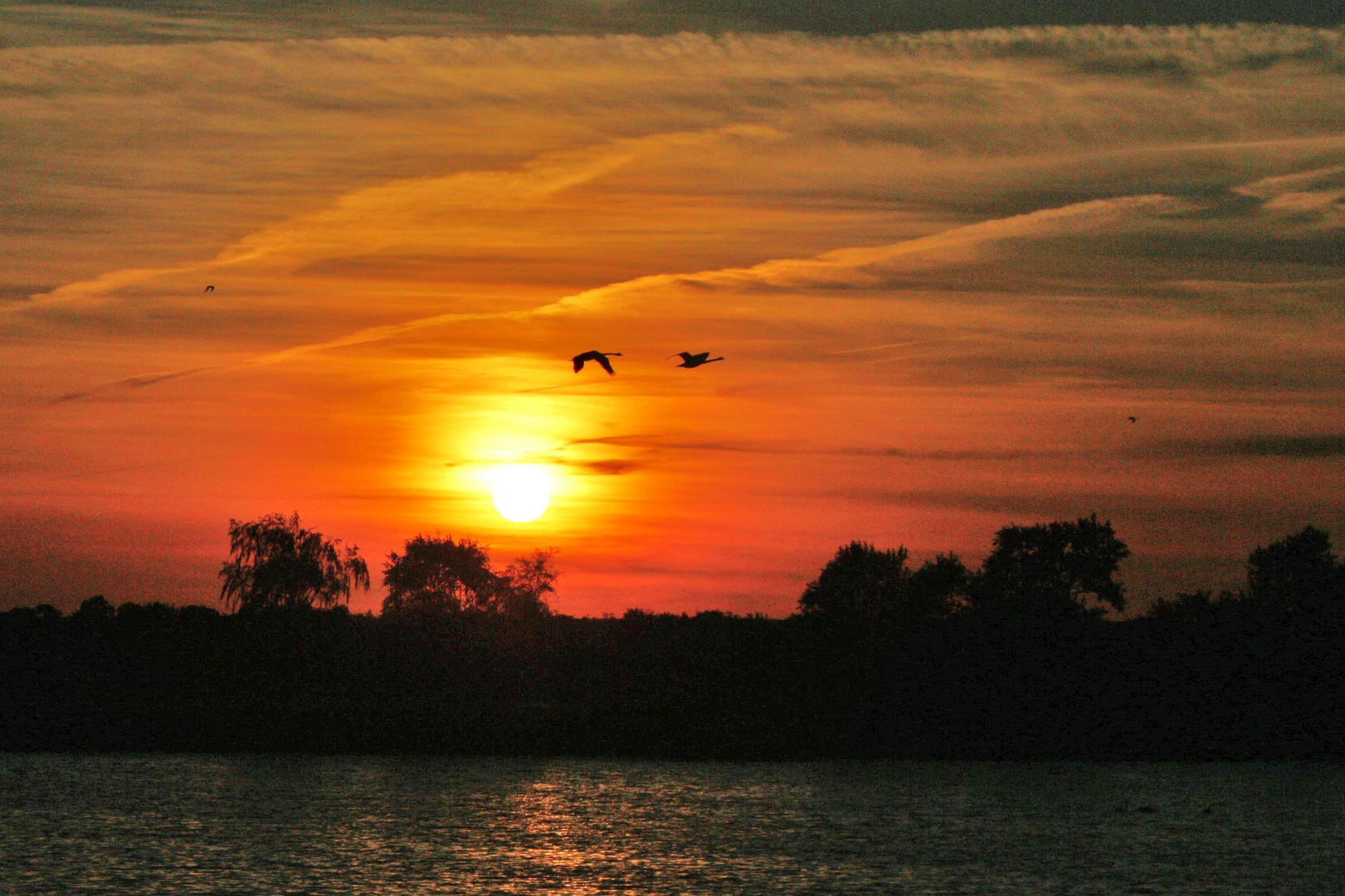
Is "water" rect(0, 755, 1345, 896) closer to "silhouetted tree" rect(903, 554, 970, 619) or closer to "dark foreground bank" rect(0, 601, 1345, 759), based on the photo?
"dark foreground bank" rect(0, 601, 1345, 759)

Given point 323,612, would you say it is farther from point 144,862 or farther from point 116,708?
point 144,862

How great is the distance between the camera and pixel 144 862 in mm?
52406

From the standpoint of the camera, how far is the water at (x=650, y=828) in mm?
50688

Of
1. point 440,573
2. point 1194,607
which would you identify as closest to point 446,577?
point 440,573

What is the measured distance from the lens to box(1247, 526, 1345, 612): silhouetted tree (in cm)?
11950

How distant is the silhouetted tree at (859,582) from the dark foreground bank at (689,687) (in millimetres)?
16990

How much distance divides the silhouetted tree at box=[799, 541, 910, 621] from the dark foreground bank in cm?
1699

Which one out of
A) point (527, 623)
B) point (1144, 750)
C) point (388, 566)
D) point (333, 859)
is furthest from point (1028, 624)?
point (388, 566)

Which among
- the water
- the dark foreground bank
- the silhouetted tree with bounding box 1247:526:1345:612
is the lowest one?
the water

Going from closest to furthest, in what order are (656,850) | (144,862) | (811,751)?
(144,862)
(656,850)
(811,751)

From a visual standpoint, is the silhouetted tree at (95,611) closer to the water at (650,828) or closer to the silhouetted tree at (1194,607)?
the water at (650,828)

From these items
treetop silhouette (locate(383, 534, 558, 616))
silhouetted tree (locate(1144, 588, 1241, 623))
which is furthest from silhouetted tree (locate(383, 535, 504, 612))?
silhouetted tree (locate(1144, 588, 1241, 623))

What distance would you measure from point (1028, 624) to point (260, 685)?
2140 inches

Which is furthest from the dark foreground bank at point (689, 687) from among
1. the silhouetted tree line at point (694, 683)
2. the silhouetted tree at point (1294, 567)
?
the silhouetted tree at point (1294, 567)
